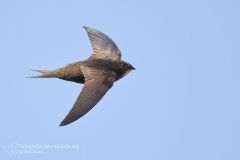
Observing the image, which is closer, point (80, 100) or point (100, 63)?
point (80, 100)

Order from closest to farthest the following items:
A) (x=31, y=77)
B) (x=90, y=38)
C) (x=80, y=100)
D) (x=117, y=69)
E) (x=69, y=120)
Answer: (x=69, y=120)
(x=80, y=100)
(x=31, y=77)
(x=117, y=69)
(x=90, y=38)

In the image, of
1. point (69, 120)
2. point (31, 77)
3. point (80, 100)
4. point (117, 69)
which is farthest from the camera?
point (117, 69)

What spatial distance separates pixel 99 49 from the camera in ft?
38.6

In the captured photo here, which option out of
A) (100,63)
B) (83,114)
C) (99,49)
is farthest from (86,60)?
(83,114)

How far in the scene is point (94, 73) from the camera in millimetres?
10422

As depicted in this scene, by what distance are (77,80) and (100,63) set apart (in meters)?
0.51

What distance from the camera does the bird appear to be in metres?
9.57

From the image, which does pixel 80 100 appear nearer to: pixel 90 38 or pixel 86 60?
pixel 86 60

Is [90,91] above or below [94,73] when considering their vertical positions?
below

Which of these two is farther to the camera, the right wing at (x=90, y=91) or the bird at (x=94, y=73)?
the bird at (x=94, y=73)

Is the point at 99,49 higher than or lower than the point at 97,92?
higher

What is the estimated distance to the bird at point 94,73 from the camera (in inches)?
377

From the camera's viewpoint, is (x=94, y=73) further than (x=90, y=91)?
Yes

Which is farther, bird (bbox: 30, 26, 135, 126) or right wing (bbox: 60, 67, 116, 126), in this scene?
bird (bbox: 30, 26, 135, 126)
